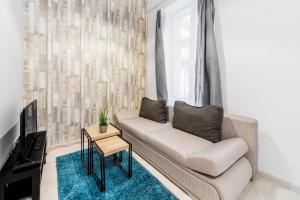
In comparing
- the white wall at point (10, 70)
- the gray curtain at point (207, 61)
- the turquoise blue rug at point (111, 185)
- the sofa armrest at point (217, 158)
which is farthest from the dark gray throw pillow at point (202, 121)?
the white wall at point (10, 70)

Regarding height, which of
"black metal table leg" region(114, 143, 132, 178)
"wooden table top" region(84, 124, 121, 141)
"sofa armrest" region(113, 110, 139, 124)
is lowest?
"black metal table leg" region(114, 143, 132, 178)

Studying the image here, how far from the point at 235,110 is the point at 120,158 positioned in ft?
5.70

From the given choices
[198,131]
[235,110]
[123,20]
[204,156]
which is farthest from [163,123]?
[123,20]

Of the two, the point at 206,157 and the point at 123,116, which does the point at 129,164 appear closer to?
the point at 206,157

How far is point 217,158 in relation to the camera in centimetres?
133

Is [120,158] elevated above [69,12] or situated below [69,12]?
below

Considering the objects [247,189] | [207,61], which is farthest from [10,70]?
[247,189]

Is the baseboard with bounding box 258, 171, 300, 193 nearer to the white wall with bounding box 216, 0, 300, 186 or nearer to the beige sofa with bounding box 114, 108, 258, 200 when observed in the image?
the white wall with bounding box 216, 0, 300, 186

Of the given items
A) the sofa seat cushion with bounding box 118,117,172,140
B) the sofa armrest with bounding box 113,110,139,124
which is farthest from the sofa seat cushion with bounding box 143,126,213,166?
the sofa armrest with bounding box 113,110,139,124

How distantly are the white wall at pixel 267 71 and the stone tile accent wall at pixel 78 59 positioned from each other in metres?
1.90

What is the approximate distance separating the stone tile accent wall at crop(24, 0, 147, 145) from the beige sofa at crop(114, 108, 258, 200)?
128cm

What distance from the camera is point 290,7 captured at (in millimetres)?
1582

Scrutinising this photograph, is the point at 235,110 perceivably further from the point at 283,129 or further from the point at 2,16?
the point at 2,16

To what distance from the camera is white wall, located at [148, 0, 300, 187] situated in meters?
1.60
